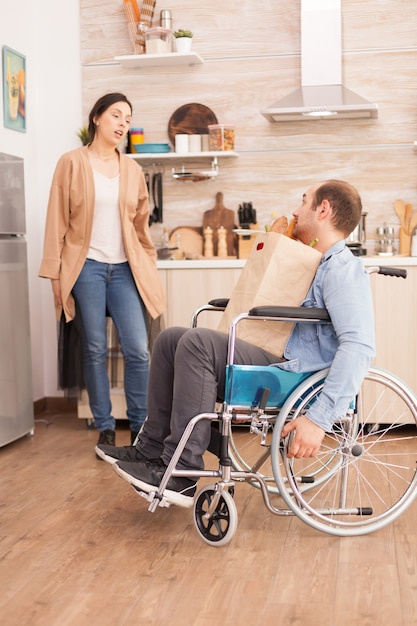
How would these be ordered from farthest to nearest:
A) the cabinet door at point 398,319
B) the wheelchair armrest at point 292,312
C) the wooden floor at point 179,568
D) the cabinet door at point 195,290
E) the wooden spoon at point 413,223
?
the wooden spoon at point 413,223 → the cabinet door at point 195,290 → the cabinet door at point 398,319 → the wheelchair armrest at point 292,312 → the wooden floor at point 179,568

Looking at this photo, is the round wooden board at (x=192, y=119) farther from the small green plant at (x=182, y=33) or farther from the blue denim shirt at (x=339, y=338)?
the blue denim shirt at (x=339, y=338)

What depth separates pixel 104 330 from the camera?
3795 mm

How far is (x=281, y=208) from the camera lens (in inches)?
181

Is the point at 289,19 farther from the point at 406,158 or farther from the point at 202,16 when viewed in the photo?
the point at 406,158

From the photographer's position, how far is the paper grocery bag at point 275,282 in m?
2.56

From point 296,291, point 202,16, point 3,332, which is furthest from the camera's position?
point 202,16

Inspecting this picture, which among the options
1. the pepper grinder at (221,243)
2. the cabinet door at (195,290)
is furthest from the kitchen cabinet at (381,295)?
the pepper grinder at (221,243)

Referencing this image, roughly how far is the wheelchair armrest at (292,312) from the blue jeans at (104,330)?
1408 millimetres

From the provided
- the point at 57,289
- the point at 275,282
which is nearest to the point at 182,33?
the point at 57,289

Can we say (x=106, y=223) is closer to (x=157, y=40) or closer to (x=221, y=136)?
(x=221, y=136)

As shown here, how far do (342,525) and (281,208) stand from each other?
2.27m

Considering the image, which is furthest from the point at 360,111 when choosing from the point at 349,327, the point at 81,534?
the point at 81,534

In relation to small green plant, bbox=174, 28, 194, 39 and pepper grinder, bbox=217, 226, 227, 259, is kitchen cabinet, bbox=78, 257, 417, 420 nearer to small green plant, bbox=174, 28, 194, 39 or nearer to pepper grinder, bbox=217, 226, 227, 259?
pepper grinder, bbox=217, 226, 227, 259

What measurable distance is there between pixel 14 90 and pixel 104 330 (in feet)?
4.48
